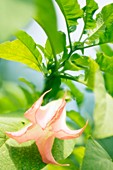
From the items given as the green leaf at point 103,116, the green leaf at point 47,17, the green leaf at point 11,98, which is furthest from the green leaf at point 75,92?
the green leaf at point 47,17

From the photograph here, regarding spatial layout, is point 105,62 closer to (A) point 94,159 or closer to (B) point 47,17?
(A) point 94,159

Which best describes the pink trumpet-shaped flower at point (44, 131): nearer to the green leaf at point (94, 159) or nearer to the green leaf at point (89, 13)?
the green leaf at point (94, 159)

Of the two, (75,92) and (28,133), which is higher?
(28,133)

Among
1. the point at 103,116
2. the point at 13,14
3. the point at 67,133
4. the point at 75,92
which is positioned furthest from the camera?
the point at 75,92

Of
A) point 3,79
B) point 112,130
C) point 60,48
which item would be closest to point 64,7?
point 60,48

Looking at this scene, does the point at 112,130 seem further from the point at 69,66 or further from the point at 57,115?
the point at 69,66

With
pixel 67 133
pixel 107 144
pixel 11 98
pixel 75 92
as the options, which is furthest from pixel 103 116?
pixel 11 98

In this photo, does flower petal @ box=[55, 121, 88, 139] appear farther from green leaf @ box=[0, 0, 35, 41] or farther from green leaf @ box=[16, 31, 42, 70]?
green leaf @ box=[0, 0, 35, 41]

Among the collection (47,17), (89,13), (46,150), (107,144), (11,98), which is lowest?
(11,98)
